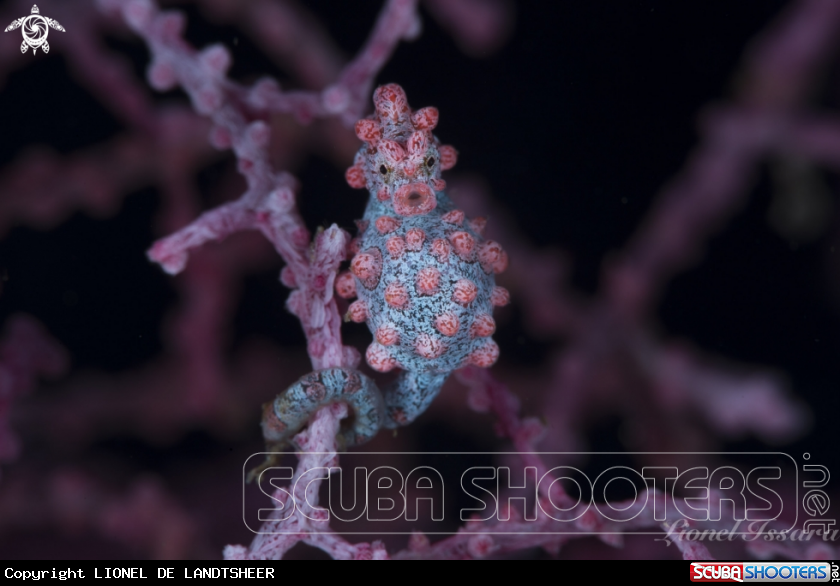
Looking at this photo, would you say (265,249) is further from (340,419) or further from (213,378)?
(340,419)

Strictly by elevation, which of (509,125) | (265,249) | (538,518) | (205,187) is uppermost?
(509,125)

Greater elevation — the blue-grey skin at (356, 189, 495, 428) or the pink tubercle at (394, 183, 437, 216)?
the pink tubercle at (394, 183, 437, 216)

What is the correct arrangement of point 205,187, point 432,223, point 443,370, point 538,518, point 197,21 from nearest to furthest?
point 432,223 < point 443,370 < point 538,518 < point 197,21 < point 205,187

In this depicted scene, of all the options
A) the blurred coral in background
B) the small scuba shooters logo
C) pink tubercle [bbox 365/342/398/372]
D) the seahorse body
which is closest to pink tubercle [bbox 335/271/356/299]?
the seahorse body

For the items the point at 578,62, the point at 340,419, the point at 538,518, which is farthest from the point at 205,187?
the point at 538,518

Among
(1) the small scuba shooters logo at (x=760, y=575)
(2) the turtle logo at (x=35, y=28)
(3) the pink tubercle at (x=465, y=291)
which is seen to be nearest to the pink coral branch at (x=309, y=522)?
(3) the pink tubercle at (x=465, y=291)

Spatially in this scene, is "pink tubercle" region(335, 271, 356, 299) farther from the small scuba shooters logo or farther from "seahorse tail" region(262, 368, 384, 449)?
the small scuba shooters logo
